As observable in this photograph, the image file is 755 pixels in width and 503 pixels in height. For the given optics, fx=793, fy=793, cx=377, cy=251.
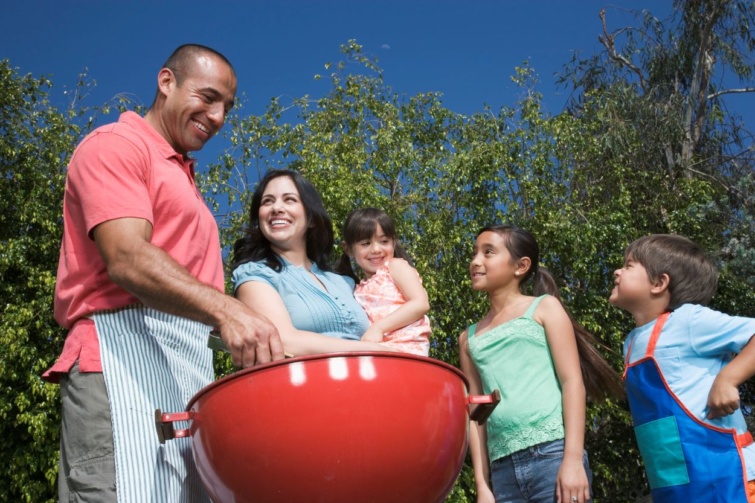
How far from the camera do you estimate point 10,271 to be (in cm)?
1027

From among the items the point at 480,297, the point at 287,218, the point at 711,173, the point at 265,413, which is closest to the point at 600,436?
the point at 480,297

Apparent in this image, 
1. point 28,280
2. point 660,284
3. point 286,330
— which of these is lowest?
point 286,330

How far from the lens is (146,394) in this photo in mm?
1518

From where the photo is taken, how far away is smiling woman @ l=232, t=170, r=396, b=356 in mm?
1895

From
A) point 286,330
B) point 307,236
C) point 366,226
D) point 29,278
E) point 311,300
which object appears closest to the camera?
point 286,330

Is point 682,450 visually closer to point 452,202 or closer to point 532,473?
point 532,473

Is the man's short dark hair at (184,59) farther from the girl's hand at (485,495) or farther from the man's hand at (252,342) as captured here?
the girl's hand at (485,495)

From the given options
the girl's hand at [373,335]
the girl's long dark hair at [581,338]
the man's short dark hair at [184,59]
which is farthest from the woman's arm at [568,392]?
the man's short dark hair at [184,59]

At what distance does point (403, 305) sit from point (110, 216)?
48.3 inches

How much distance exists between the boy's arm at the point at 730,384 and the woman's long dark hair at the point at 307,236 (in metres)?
1.18

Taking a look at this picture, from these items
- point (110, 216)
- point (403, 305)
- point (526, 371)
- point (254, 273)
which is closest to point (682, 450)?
point (526, 371)

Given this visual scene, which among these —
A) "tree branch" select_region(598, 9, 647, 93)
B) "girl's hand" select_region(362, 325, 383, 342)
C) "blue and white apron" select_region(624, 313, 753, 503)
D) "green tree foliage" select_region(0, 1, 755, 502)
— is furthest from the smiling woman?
"tree branch" select_region(598, 9, 647, 93)

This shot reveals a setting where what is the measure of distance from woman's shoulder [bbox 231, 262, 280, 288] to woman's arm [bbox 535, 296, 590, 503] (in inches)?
39.8

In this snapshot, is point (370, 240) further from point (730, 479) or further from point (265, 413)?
point (265, 413)
